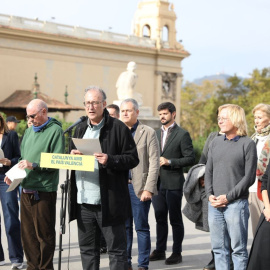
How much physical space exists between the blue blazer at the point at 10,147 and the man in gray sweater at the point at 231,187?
8.88 feet

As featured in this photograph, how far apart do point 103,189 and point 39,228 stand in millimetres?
1374

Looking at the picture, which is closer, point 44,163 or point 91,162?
point 91,162

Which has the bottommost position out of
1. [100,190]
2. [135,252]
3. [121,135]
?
[135,252]

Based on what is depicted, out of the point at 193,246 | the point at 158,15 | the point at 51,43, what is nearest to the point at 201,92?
the point at 158,15

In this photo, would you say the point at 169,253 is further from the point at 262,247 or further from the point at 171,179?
the point at 262,247

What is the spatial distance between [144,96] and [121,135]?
53078 mm

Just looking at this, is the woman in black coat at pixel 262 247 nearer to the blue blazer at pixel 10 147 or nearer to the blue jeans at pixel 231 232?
the blue jeans at pixel 231 232

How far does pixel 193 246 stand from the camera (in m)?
10.2

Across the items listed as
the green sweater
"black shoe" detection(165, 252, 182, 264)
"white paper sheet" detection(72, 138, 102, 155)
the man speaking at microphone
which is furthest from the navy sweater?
"black shoe" detection(165, 252, 182, 264)

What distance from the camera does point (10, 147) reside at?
8.59m

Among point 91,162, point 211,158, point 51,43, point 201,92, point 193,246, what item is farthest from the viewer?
point 201,92

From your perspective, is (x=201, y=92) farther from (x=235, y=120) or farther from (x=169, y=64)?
(x=235, y=120)

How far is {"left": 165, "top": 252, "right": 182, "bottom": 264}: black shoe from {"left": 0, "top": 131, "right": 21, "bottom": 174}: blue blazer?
2283 millimetres

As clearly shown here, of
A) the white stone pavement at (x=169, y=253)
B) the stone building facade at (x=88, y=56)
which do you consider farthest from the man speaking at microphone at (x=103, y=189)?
the stone building facade at (x=88, y=56)
